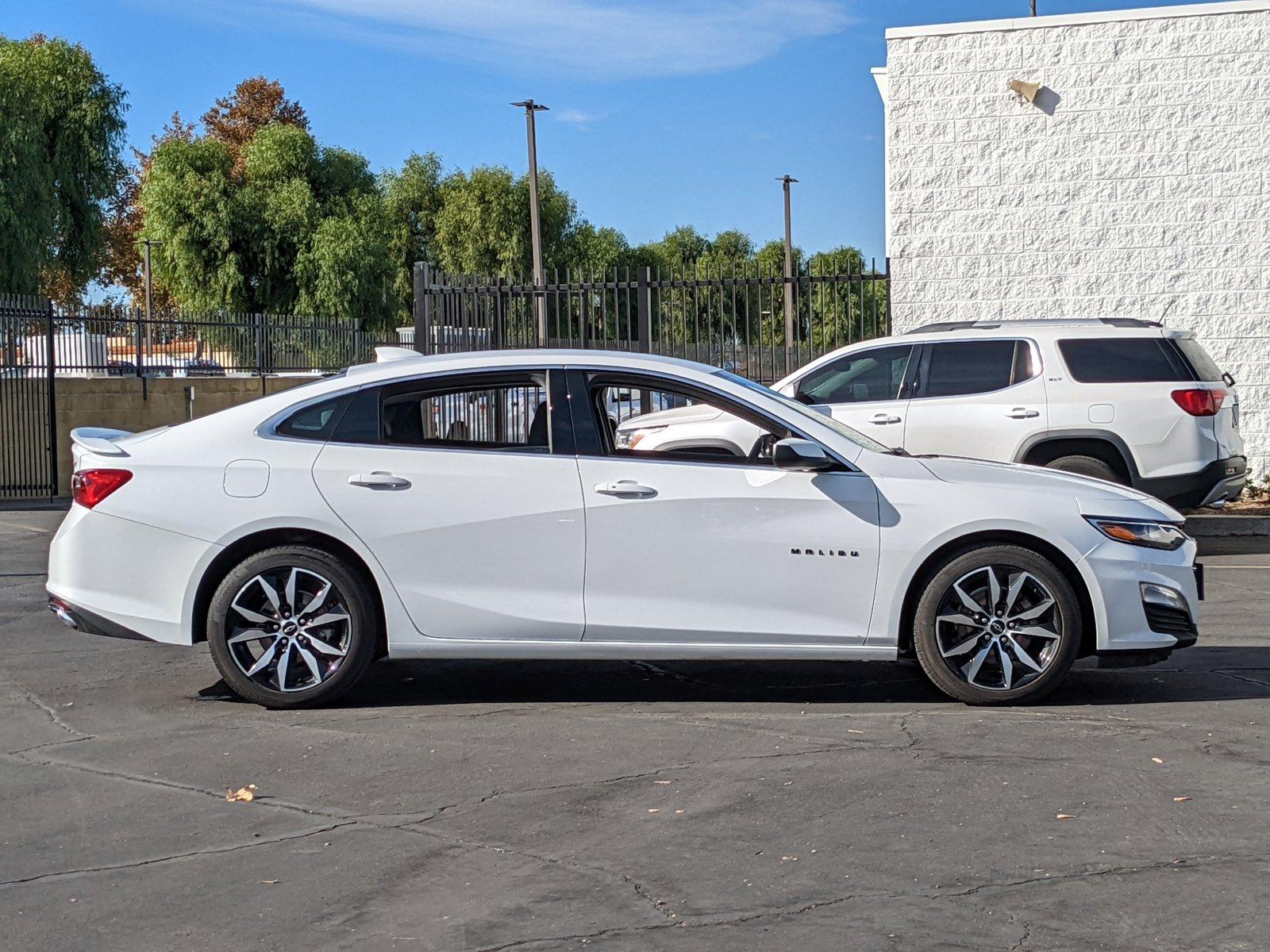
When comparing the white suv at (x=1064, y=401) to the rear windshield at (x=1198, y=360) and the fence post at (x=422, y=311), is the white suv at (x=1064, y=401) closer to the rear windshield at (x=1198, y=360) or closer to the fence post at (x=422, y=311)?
the rear windshield at (x=1198, y=360)

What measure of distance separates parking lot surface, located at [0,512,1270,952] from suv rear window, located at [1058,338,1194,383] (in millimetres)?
4263

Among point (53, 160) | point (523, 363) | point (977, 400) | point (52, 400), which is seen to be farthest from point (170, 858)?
point (53, 160)

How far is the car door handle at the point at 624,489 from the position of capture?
6715 mm

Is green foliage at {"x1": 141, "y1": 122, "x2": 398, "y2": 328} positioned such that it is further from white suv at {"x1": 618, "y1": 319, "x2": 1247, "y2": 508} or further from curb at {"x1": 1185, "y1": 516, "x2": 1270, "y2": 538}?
white suv at {"x1": 618, "y1": 319, "x2": 1247, "y2": 508}

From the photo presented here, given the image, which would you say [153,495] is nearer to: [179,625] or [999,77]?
[179,625]

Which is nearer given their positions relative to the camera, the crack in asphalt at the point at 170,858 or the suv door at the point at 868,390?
the crack in asphalt at the point at 170,858

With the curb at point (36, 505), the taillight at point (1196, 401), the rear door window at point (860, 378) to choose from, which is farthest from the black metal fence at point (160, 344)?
the taillight at point (1196, 401)

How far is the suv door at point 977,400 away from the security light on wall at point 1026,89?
6033 mm

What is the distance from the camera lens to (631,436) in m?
9.01

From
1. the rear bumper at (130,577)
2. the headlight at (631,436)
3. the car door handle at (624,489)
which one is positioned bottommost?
the rear bumper at (130,577)

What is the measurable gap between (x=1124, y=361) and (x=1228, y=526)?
334cm

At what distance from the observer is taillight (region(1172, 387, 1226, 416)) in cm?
1154

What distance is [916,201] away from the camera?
17312 mm

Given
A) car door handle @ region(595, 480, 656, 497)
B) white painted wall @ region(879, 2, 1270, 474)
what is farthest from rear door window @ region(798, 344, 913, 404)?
car door handle @ region(595, 480, 656, 497)
